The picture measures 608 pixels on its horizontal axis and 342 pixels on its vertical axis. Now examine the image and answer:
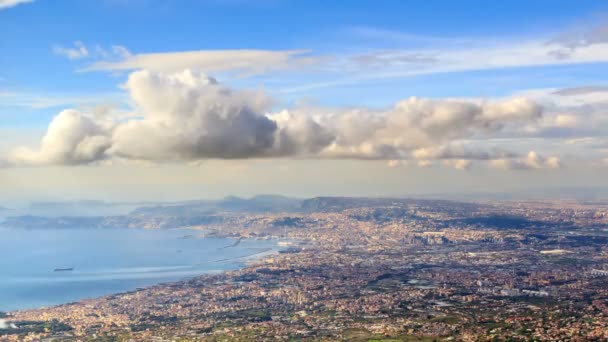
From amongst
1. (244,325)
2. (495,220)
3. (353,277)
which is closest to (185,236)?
(495,220)

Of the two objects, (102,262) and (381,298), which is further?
(102,262)

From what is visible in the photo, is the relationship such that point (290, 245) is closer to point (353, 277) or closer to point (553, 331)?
point (353, 277)

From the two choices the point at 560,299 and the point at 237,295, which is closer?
the point at 560,299

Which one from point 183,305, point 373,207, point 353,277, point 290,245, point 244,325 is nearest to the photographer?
point 244,325

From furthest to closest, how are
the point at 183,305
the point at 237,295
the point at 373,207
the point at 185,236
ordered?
the point at 373,207 → the point at 185,236 → the point at 237,295 → the point at 183,305

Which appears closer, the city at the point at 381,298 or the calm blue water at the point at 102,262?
the city at the point at 381,298

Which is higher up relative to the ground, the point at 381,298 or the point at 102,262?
the point at 381,298

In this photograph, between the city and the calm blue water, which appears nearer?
the city
